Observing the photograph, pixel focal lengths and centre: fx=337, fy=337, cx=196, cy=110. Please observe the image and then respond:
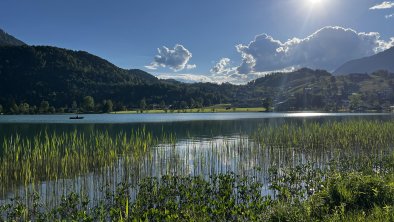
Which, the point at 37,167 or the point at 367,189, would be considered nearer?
the point at 367,189

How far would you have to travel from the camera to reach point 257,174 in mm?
30500

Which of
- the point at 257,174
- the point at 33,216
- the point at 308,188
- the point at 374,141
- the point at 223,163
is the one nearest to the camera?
the point at 33,216

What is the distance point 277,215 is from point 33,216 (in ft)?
45.5

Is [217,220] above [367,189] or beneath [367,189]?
beneath

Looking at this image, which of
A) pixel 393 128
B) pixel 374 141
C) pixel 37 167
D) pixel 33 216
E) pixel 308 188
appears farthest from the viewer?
pixel 393 128

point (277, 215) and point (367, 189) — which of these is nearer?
point (277, 215)

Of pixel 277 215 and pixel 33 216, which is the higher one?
pixel 277 215

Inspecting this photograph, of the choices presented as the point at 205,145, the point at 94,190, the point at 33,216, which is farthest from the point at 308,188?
the point at 205,145

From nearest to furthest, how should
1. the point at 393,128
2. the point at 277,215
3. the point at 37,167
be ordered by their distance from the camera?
the point at 277,215
the point at 37,167
the point at 393,128

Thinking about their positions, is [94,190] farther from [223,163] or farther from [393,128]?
[393,128]

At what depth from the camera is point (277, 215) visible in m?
15.3

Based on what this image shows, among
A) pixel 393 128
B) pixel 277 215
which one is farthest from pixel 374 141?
pixel 277 215

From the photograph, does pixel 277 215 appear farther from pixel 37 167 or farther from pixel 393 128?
pixel 393 128

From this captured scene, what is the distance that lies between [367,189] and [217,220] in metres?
7.55
